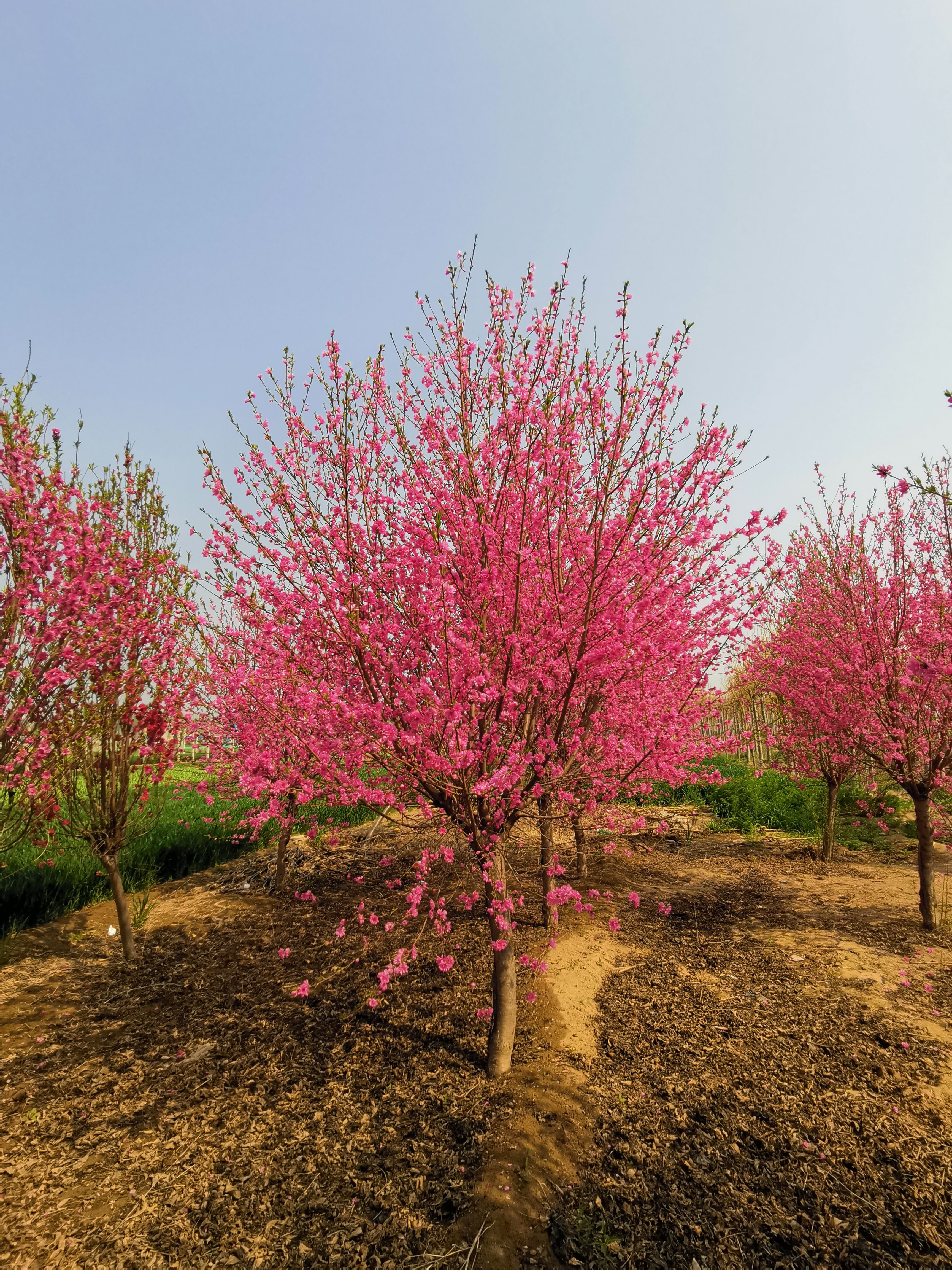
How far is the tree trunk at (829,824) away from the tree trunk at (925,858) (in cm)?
300

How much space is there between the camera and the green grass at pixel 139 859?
6.98 m

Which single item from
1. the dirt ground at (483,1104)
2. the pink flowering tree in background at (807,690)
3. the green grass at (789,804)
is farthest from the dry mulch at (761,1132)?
the green grass at (789,804)

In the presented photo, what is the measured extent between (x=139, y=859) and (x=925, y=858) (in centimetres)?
1031

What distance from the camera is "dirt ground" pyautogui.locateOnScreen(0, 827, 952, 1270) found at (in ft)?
9.02

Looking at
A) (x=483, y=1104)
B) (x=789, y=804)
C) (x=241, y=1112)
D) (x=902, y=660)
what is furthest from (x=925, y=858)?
(x=241, y=1112)

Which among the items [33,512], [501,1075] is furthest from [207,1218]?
[33,512]

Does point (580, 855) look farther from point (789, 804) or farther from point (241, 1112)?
point (789, 804)

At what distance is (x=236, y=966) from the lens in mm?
5758

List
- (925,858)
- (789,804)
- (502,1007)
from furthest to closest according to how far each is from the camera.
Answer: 1. (789,804)
2. (925,858)
3. (502,1007)

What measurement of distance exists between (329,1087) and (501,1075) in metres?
1.18

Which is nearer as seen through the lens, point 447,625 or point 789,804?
point 447,625

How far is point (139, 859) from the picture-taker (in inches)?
334

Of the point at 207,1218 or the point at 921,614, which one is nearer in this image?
the point at 207,1218

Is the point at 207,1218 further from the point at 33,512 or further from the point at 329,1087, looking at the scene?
the point at 33,512
